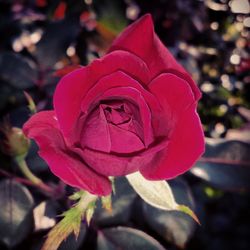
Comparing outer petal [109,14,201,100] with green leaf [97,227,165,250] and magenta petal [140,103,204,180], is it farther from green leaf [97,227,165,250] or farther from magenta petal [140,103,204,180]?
green leaf [97,227,165,250]

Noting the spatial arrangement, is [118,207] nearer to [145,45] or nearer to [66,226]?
[66,226]

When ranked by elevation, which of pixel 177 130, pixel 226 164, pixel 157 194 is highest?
pixel 177 130

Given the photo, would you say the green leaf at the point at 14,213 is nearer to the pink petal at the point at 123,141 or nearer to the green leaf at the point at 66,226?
the green leaf at the point at 66,226

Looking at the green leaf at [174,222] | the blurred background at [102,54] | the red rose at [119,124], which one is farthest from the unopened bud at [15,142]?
the green leaf at [174,222]

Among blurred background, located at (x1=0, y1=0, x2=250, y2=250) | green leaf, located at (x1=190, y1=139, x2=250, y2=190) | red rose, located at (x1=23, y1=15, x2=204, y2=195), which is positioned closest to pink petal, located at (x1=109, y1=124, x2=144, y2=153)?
red rose, located at (x1=23, y1=15, x2=204, y2=195)

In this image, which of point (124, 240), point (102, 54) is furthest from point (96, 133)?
point (102, 54)
